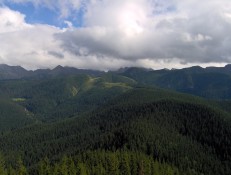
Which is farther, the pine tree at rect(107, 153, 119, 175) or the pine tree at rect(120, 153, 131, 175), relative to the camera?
the pine tree at rect(120, 153, 131, 175)

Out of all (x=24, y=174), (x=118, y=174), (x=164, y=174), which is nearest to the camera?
(x=24, y=174)

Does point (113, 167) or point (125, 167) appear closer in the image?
point (113, 167)

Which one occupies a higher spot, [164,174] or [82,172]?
[82,172]

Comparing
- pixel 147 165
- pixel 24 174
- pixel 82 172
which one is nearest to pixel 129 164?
pixel 147 165

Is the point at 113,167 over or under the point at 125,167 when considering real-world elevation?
over

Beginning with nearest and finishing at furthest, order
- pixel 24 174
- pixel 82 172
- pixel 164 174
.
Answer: pixel 24 174
pixel 82 172
pixel 164 174

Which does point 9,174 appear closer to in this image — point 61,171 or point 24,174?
point 24,174

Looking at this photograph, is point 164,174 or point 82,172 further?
point 164,174

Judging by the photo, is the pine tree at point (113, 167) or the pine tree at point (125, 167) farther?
the pine tree at point (125, 167)

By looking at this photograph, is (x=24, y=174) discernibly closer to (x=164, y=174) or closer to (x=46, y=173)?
(x=46, y=173)
